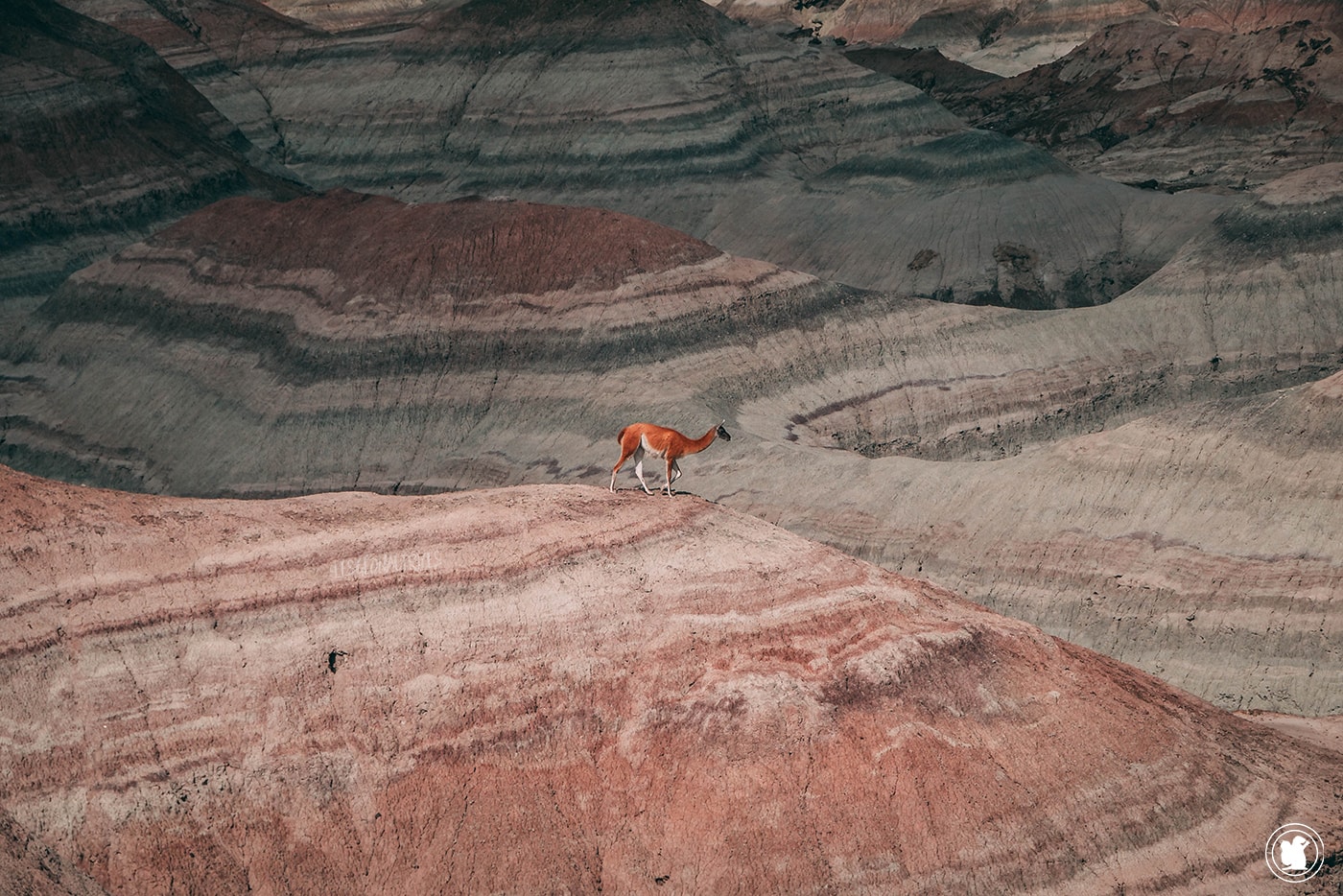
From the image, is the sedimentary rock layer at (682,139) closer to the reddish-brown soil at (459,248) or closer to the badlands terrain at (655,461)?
the badlands terrain at (655,461)

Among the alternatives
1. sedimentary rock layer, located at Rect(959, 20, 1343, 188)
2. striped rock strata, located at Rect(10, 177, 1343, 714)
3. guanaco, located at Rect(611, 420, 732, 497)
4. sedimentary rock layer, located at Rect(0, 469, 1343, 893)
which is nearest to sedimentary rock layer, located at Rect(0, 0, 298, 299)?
striped rock strata, located at Rect(10, 177, 1343, 714)

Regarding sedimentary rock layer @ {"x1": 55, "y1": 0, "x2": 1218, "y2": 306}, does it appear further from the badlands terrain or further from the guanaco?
the guanaco

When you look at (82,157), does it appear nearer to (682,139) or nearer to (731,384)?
(682,139)

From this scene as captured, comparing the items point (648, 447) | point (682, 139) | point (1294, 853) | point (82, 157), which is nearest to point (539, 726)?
point (648, 447)

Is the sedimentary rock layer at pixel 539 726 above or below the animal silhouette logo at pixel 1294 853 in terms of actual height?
above

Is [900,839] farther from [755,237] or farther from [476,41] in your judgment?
[476,41]

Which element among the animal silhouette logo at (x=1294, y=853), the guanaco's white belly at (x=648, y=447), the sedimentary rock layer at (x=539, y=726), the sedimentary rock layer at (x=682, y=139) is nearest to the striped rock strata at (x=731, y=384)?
the sedimentary rock layer at (x=682, y=139)
